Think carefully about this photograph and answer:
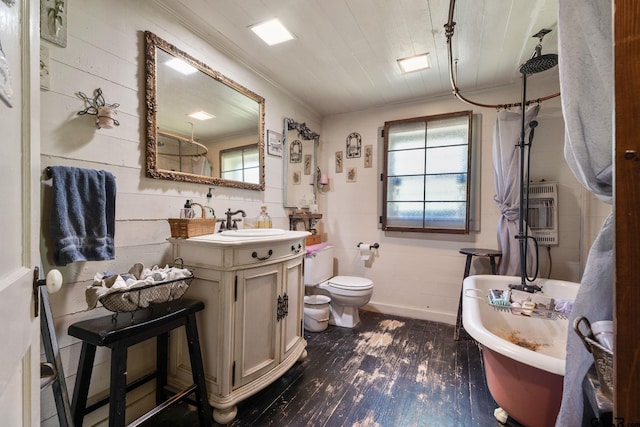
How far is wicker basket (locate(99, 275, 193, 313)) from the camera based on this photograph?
1.10 m

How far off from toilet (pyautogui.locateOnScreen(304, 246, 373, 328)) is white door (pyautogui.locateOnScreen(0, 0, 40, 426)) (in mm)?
1978

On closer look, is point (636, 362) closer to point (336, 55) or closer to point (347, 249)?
point (336, 55)

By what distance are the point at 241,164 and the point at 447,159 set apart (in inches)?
78.7

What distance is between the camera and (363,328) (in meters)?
2.61

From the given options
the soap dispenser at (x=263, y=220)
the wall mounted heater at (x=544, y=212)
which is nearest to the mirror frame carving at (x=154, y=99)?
the soap dispenser at (x=263, y=220)

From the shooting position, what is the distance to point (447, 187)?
2.73 meters

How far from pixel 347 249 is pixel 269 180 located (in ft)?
4.22

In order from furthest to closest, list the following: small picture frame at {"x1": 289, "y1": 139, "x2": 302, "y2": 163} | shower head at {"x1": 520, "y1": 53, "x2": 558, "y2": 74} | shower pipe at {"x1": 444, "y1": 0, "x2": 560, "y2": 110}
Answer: small picture frame at {"x1": 289, "y1": 139, "x2": 302, "y2": 163}
shower head at {"x1": 520, "y1": 53, "x2": 558, "y2": 74}
shower pipe at {"x1": 444, "y1": 0, "x2": 560, "y2": 110}

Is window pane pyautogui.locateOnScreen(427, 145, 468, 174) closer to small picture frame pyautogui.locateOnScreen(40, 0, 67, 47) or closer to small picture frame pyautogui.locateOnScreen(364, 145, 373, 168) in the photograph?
small picture frame pyautogui.locateOnScreen(364, 145, 373, 168)

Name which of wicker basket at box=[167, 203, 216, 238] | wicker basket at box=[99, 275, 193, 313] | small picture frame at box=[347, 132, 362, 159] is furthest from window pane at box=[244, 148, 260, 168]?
small picture frame at box=[347, 132, 362, 159]

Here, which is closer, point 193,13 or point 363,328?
point 193,13

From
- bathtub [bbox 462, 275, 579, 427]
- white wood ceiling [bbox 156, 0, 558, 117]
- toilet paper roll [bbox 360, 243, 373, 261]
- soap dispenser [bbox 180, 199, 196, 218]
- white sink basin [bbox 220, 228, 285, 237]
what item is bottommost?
bathtub [bbox 462, 275, 579, 427]

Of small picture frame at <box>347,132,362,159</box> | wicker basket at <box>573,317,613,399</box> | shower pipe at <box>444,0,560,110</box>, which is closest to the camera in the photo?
wicker basket at <box>573,317,613,399</box>

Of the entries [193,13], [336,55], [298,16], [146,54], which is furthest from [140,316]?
[336,55]
